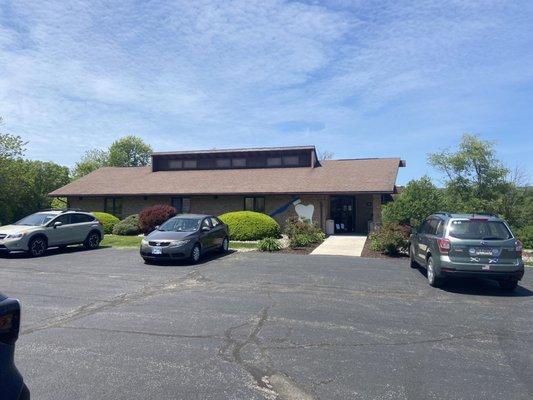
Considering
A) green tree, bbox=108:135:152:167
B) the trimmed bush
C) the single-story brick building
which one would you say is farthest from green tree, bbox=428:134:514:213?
green tree, bbox=108:135:152:167

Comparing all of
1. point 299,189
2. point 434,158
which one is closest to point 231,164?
point 299,189

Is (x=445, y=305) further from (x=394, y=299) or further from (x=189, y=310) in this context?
(x=189, y=310)

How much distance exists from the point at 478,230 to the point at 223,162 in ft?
70.6

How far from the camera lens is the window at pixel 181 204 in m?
26.6

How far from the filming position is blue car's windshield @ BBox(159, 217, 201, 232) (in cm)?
1414

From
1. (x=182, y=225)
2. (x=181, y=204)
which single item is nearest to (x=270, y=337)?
(x=182, y=225)

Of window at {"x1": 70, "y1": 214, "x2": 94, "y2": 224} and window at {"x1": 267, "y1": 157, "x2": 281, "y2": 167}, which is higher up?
window at {"x1": 267, "y1": 157, "x2": 281, "y2": 167}

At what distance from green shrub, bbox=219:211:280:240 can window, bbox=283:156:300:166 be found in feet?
24.6

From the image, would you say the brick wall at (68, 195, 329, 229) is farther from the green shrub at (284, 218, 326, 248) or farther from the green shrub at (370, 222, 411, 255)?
the green shrub at (370, 222, 411, 255)

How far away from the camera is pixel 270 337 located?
6.00m

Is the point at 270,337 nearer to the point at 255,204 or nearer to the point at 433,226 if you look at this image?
the point at 433,226

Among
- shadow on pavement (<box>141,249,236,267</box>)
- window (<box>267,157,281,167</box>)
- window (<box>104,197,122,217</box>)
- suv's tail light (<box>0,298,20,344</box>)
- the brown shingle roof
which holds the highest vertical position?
window (<box>267,157,281,167</box>)

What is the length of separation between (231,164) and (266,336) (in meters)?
23.7

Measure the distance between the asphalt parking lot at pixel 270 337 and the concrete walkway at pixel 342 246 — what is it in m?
4.81
